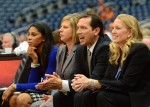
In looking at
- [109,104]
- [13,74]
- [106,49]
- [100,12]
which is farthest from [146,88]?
[100,12]

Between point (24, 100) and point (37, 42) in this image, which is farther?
point (37, 42)

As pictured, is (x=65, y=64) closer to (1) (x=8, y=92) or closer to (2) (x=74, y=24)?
(2) (x=74, y=24)

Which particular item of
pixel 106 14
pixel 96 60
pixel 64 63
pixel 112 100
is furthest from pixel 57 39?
pixel 106 14

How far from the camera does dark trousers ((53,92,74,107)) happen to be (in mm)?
5427

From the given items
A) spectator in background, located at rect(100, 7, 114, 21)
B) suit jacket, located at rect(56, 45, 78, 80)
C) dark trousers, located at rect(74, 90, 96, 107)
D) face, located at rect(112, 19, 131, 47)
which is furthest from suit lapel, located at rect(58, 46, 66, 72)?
spectator in background, located at rect(100, 7, 114, 21)

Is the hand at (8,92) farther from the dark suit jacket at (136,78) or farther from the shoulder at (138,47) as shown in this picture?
the shoulder at (138,47)

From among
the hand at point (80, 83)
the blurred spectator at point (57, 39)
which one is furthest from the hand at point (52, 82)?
the blurred spectator at point (57, 39)

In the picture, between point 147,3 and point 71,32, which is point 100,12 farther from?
point 71,32

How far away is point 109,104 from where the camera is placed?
464 centimetres

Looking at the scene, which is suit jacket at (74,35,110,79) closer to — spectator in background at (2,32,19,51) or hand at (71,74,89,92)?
hand at (71,74,89,92)

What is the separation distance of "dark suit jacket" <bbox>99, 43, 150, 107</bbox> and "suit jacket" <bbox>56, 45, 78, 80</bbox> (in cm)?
83

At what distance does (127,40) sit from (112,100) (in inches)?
24.8

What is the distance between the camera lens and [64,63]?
5699 mm

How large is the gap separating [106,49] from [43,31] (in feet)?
3.83
